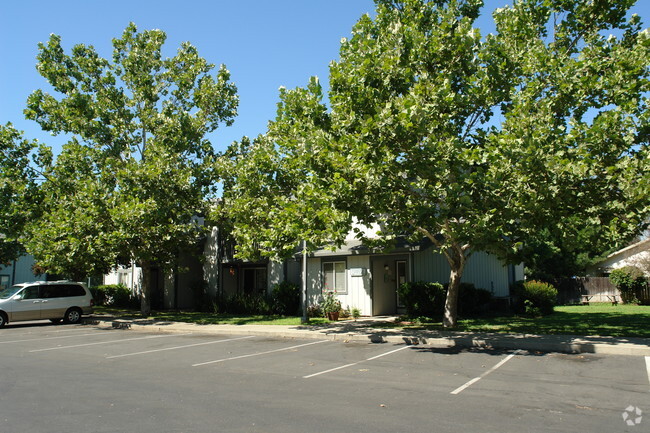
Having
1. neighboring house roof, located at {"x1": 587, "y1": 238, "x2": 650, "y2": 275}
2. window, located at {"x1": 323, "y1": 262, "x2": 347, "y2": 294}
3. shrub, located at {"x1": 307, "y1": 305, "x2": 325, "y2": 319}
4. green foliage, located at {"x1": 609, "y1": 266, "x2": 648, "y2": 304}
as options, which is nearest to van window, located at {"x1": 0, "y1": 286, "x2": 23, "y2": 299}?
shrub, located at {"x1": 307, "y1": 305, "x2": 325, "y2": 319}

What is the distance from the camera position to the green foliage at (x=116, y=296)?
29.7 meters

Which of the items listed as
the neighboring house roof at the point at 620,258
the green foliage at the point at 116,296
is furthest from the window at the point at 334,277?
the neighboring house roof at the point at 620,258

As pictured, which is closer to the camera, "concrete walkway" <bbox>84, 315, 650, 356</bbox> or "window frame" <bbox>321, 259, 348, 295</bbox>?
"concrete walkway" <bbox>84, 315, 650, 356</bbox>

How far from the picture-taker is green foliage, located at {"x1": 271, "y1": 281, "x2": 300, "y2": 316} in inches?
868

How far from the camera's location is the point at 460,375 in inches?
350

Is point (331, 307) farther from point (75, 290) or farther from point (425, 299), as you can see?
point (75, 290)

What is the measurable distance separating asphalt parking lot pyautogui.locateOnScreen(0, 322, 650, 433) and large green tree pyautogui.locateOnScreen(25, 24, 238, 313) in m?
7.70

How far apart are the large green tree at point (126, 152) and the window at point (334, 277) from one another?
6.24m

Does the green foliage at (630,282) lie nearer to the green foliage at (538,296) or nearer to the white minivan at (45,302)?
the green foliage at (538,296)

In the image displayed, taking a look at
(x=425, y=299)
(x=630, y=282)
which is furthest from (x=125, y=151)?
(x=630, y=282)

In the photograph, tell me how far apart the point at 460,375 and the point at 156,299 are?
2379 centimetres

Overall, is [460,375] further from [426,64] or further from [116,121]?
[116,121]

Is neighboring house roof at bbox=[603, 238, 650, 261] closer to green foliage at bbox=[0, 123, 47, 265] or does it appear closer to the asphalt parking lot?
the asphalt parking lot

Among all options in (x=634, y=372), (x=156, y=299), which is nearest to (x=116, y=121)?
(x=156, y=299)
